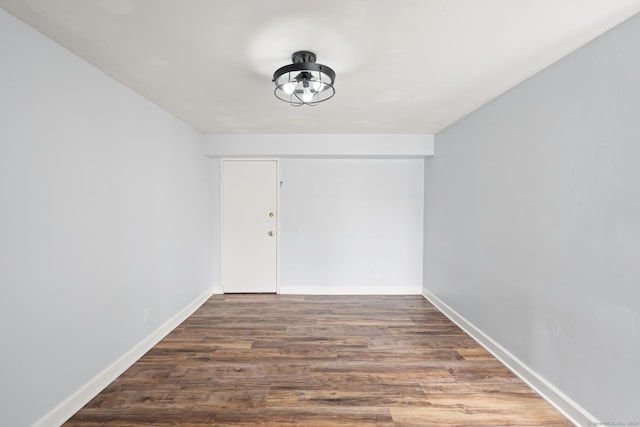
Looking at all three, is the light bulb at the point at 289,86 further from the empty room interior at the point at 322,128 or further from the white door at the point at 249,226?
the white door at the point at 249,226

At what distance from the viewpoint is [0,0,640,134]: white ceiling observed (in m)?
1.38

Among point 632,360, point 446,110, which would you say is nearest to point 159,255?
point 446,110

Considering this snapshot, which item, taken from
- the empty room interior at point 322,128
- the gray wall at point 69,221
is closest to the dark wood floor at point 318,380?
the empty room interior at point 322,128

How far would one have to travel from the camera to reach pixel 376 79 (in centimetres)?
215

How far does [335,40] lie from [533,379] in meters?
2.68

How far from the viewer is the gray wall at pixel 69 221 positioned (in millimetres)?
1458

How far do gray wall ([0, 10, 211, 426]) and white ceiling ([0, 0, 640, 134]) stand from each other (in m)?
0.22

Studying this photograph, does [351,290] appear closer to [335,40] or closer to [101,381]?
[101,381]

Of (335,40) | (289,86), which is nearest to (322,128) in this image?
(289,86)

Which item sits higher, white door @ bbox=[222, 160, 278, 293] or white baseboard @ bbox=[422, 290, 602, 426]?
white door @ bbox=[222, 160, 278, 293]

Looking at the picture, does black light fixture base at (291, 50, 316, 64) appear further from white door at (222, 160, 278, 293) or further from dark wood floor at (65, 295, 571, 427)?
white door at (222, 160, 278, 293)

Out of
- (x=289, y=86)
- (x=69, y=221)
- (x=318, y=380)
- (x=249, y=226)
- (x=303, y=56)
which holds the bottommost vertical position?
(x=318, y=380)

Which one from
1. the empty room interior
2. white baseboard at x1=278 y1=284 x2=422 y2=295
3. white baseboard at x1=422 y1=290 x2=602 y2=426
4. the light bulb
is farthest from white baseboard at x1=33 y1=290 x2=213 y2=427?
white baseboard at x1=422 y1=290 x2=602 y2=426

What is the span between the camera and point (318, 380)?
218cm
